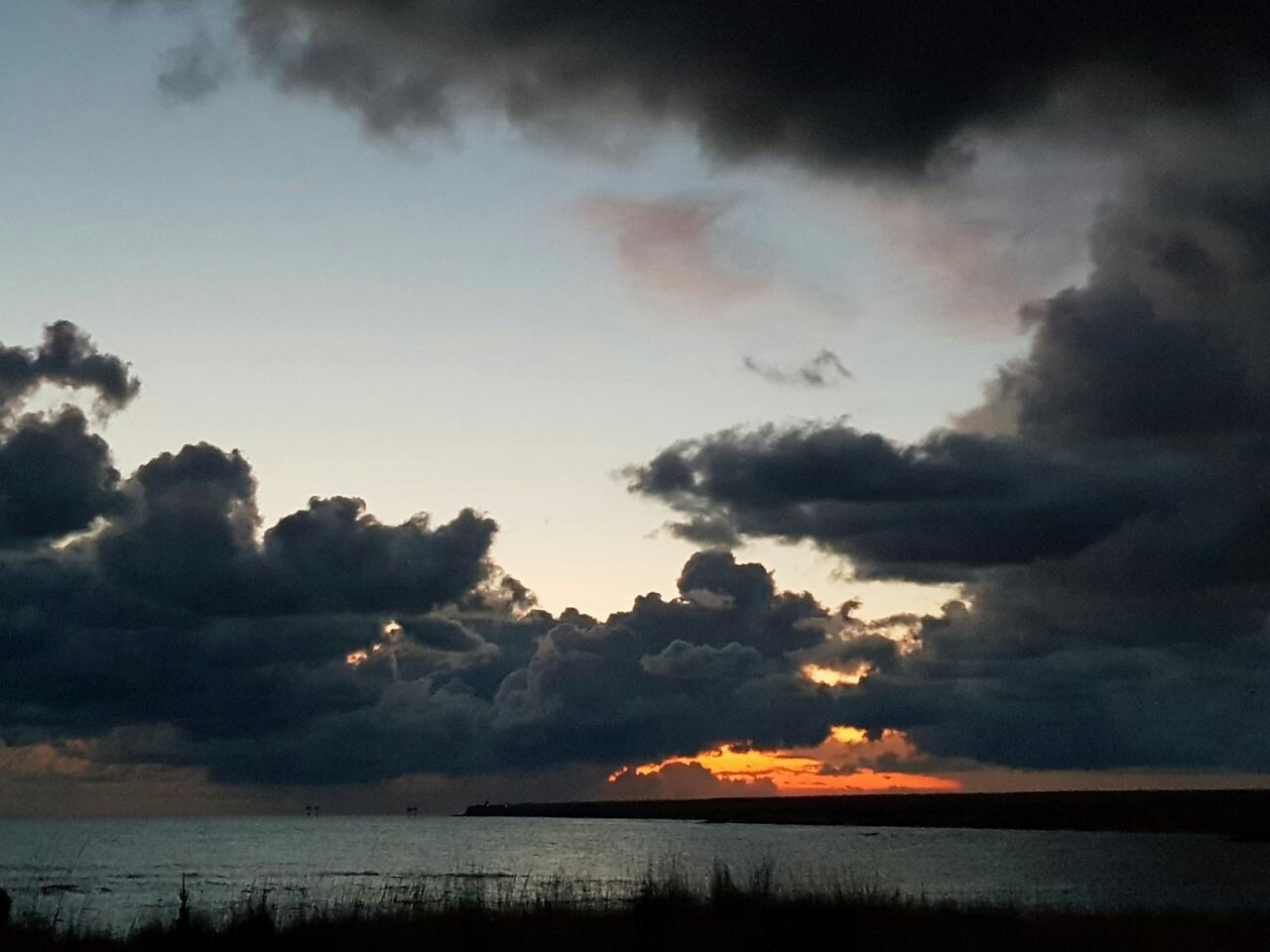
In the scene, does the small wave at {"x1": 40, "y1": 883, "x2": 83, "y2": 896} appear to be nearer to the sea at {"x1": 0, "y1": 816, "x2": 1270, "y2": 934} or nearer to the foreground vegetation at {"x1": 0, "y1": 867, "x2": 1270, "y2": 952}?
the sea at {"x1": 0, "y1": 816, "x2": 1270, "y2": 934}

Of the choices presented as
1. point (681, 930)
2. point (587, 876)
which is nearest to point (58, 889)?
point (587, 876)

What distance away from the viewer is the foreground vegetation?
26.8 meters

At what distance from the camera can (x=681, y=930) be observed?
27.3 meters

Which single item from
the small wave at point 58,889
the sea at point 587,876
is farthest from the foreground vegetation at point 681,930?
the small wave at point 58,889

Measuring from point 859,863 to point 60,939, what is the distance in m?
76.2

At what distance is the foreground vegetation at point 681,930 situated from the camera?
2680 cm

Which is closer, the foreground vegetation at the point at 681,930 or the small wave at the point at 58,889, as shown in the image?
the foreground vegetation at the point at 681,930

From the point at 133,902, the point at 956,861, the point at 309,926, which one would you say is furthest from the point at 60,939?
the point at 956,861

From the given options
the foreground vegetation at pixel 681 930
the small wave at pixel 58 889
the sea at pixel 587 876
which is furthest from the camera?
the small wave at pixel 58 889

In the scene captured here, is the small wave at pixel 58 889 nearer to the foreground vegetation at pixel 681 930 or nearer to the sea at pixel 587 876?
the sea at pixel 587 876

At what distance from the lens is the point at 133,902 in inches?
2506

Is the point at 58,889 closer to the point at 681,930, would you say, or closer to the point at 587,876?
the point at 587,876

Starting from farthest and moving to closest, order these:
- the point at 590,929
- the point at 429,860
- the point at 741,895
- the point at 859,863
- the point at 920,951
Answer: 1. the point at 429,860
2. the point at 859,863
3. the point at 741,895
4. the point at 590,929
5. the point at 920,951

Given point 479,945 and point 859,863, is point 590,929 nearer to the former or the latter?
point 479,945
